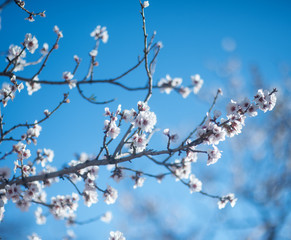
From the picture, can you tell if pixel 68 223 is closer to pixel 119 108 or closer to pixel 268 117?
pixel 119 108

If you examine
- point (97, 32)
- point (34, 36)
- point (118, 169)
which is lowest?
point (118, 169)

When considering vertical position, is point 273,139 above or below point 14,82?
above

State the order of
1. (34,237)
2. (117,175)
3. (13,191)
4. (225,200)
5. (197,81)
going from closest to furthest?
(13,191), (117,175), (225,200), (34,237), (197,81)

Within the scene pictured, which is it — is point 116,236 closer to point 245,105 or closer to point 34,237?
point 34,237

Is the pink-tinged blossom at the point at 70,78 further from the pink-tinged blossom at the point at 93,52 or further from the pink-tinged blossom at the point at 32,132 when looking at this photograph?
the pink-tinged blossom at the point at 32,132

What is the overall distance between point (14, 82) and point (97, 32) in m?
1.66

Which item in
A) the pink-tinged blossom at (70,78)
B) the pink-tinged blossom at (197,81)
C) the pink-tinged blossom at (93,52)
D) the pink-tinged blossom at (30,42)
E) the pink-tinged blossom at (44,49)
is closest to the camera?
the pink-tinged blossom at (30,42)

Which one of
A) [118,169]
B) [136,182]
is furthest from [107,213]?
[118,169]

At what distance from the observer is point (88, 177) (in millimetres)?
2943

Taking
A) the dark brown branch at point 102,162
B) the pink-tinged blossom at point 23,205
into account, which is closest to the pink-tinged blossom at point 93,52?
the dark brown branch at point 102,162

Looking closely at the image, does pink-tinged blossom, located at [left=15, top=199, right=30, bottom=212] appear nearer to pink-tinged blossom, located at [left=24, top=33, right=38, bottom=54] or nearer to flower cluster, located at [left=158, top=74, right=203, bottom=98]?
pink-tinged blossom, located at [left=24, top=33, right=38, bottom=54]

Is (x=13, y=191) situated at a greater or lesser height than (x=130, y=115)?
lesser

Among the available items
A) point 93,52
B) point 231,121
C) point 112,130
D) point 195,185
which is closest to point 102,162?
point 112,130

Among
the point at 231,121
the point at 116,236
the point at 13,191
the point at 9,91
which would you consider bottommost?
the point at 116,236
